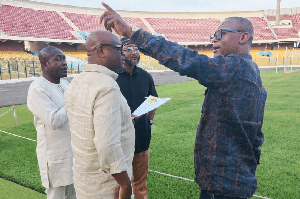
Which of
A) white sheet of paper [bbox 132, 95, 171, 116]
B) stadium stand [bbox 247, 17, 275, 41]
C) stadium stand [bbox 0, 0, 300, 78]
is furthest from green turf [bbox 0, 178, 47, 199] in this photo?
stadium stand [bbox 247, 17, 275, 41]

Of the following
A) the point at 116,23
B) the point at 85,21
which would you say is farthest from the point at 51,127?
the point at 85,21

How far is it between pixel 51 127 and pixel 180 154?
3015 millimetres

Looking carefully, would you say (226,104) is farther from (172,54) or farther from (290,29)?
(290,29)

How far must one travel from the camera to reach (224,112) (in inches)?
62.3

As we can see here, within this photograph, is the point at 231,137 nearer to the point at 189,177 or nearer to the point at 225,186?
the point at 225,186

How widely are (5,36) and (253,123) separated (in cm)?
3402

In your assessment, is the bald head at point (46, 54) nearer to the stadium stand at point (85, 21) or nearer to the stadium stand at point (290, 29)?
the stadium stand at point (85, 21)

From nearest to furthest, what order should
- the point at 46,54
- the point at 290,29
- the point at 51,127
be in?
the point at 51,127, the point at 46,54, the point at 290,29

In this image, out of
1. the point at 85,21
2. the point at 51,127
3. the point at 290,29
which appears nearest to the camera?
the point at 51,127

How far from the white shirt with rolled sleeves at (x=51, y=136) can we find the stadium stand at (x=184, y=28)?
44.7 meters

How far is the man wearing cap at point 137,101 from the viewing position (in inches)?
110

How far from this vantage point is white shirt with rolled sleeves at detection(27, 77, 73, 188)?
217 centimetres

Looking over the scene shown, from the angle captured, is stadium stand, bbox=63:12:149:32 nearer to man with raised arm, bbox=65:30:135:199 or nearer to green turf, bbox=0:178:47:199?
green turf, bbox=0:178:47:199

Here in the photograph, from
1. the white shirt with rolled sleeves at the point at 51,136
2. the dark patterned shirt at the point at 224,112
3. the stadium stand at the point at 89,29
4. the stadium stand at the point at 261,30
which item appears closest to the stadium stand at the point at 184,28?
the stadium stand at the point at 89,29
